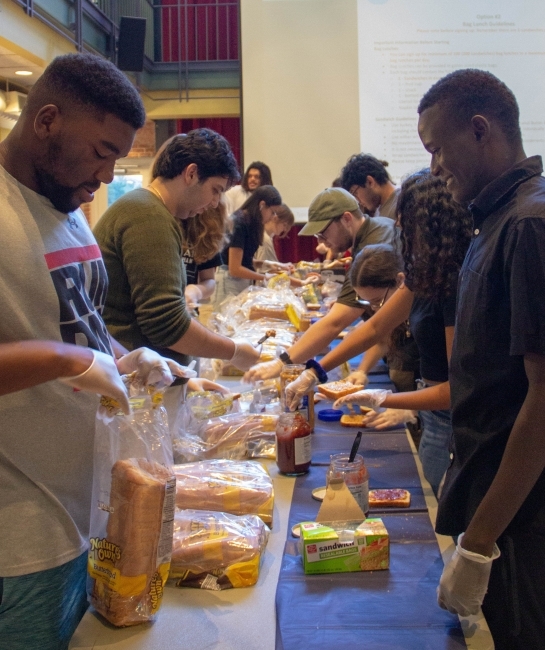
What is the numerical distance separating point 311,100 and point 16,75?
2.96m

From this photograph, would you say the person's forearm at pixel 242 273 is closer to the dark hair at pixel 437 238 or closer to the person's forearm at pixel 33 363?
the dark hair at pixel 437 238

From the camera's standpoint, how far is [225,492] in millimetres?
1416

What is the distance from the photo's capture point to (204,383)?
2078 millimetres

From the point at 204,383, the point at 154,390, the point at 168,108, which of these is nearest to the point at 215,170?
the point at 204,383

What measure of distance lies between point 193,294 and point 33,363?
194 centimetres

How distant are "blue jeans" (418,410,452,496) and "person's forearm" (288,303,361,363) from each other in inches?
25.1

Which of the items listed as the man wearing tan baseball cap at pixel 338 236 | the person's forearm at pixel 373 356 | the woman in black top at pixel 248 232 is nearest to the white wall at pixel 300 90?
the woman in black top at pixel 248 232

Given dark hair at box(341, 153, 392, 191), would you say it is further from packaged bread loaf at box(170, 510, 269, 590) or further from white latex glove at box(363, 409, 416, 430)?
packaged bread loaf at box(170, 510, 269, 590)

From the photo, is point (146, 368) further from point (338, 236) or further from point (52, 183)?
point (338, 236)

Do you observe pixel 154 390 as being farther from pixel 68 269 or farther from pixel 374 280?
pixel 374 280

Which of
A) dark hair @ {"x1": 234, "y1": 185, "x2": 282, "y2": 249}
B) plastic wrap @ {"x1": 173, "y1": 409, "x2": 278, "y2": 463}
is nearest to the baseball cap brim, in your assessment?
plastic wrap @ {"x1": 173, "y1": 409, "x2": 278, "y2": 463}

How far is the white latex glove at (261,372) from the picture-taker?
2.26 meters

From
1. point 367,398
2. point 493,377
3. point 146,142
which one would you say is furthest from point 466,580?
point 146,142

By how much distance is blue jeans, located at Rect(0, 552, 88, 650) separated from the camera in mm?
1008
